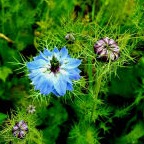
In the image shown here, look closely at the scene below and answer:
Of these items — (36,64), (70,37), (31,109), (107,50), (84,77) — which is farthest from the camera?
(84,77)

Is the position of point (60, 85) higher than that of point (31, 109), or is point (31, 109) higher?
point (60, 85)

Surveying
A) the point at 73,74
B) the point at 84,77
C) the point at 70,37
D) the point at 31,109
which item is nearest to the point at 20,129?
the point at 31,109

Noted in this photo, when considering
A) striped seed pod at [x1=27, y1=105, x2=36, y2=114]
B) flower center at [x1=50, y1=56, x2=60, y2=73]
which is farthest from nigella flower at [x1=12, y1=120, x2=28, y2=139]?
flower center at [x1=50, y1=56, x2=60, y2=73]

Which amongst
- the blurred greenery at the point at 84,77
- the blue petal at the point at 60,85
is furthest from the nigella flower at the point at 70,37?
the blue petal at the point at 60,85

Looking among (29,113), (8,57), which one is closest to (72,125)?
(29,113)

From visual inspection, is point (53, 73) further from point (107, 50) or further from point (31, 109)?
point (31, 109)

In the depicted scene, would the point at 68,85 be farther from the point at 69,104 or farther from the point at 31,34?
the point at 31,34
